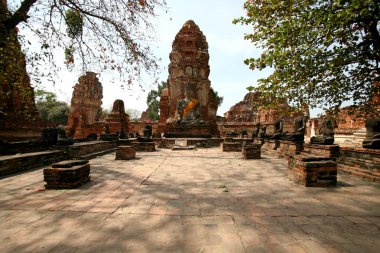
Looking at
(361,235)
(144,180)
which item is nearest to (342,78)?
(361,235)

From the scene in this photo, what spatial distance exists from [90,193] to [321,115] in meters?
8.02

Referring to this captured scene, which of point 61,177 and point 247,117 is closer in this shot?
point 61,177

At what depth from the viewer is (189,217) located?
2879 mm

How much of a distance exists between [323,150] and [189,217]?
579 cm

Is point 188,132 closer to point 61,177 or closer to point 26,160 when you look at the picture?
point 26,160

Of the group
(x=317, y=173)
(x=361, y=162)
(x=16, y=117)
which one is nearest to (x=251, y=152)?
(x=361, y=162)

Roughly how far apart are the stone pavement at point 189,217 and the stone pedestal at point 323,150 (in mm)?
1821

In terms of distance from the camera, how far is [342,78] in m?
6.79

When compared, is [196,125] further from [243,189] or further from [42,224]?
[42,224]

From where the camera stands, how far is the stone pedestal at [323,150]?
21.1 ft

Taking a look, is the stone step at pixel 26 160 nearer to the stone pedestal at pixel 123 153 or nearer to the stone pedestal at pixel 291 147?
the stone pedestal at pixel 123 153

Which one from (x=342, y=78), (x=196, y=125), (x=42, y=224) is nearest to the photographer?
(x=42, y=224)

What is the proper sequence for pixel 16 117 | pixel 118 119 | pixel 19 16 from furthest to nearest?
pixel 118 119, pixel 16 117, pixel 19 16

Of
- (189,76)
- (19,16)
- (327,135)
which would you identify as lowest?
(327,135)
